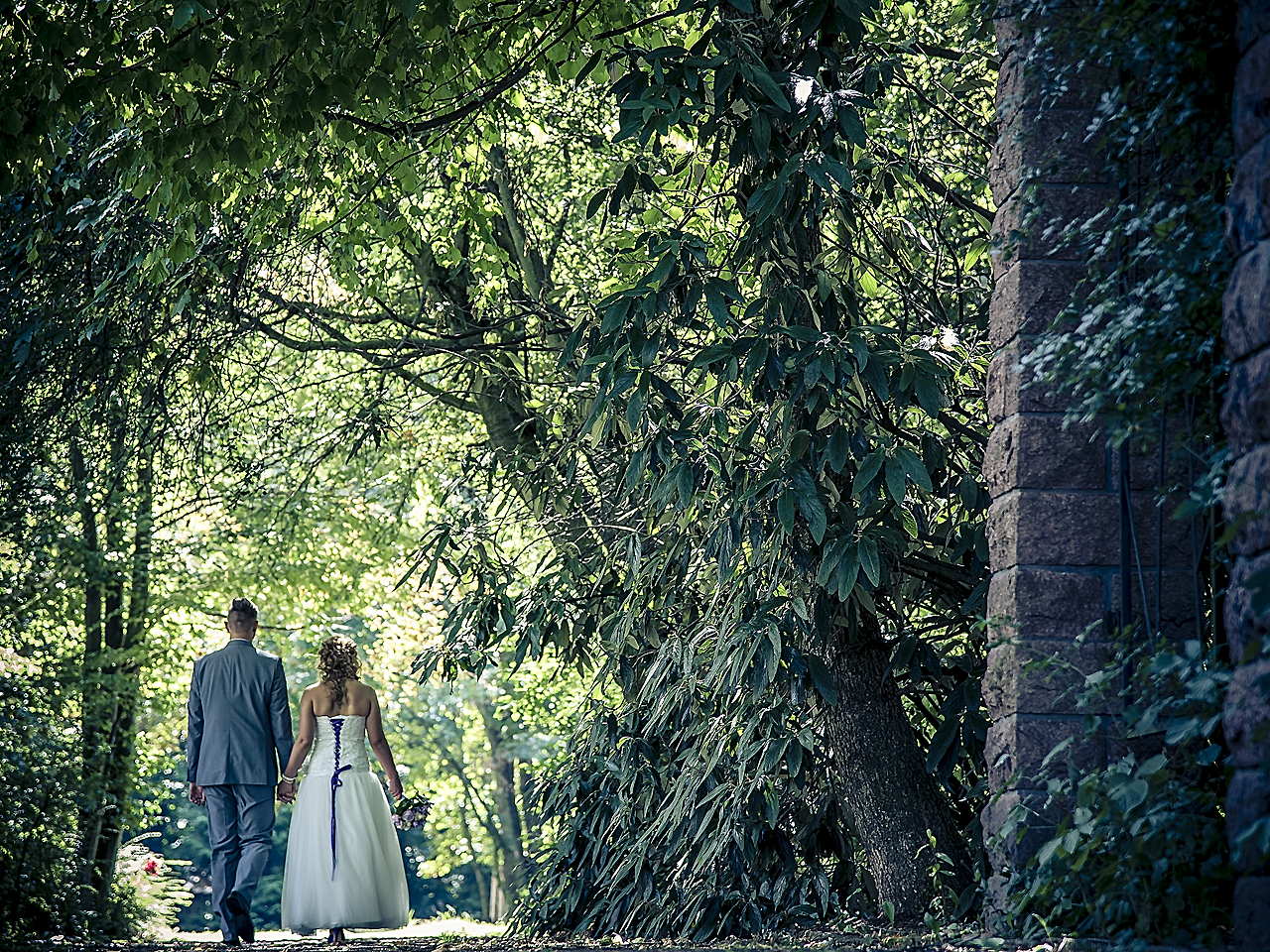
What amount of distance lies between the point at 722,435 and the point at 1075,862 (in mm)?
2974

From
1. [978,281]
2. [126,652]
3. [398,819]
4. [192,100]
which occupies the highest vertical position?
[192,100]

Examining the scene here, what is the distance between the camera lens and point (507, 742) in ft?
109

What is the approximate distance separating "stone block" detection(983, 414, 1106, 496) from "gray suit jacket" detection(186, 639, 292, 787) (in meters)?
5.11

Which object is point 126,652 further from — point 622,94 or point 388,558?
point 622,94

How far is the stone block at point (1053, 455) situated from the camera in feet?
13.9

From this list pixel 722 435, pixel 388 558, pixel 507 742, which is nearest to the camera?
pixel 722 435

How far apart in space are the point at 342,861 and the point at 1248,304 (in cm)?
675

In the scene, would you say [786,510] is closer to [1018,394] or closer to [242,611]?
[1018,394]

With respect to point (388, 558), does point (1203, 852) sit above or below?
below

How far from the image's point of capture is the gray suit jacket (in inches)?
317

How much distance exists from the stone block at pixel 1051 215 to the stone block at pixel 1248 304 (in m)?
0.94

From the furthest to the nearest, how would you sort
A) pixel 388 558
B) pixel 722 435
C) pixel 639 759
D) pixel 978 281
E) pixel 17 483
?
1. pixel 388 558
2. pixel 17 483
3. pixel 639 759
4. pixel 978 281
5. pixel 722 435

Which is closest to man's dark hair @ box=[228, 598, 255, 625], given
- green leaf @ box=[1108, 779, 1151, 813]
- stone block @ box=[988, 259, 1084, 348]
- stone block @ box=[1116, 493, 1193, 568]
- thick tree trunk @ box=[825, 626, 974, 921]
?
thick tree trunk @ box=[825, 626, 974, 921]

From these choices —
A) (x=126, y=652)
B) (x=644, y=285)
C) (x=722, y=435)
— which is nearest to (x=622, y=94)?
(x=644, y=285)
